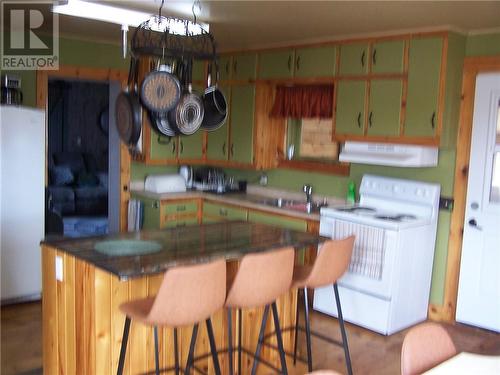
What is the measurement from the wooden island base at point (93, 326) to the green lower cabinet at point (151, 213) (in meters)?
2.43

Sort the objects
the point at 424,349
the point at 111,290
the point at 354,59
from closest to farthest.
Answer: the point at 424,349, the point at 111,290, the point at 354,59

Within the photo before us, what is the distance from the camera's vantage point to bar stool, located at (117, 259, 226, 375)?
94.0 inches

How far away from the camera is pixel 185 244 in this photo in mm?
3051

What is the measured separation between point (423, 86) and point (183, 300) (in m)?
2.68

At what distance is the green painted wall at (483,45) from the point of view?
409cm

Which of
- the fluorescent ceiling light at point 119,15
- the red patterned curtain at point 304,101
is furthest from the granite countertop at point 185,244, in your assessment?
the red patterned curtain at point 304,101

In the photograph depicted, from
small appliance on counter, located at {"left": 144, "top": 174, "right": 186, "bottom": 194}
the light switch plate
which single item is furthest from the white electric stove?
the light switch plate

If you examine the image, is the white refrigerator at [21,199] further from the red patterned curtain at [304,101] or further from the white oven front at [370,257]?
the white oven front at [370,257]

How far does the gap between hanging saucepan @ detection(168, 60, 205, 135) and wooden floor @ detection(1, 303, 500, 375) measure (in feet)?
5.62

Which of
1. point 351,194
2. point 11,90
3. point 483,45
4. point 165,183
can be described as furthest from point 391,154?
point 11,90

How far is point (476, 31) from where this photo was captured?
13.6ft

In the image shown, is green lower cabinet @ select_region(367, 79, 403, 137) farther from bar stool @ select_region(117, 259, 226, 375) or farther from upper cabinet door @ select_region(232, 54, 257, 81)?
bar stool @ select_region(117, 259, 226, 375)

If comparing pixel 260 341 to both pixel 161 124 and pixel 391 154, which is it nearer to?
pixel 161 124

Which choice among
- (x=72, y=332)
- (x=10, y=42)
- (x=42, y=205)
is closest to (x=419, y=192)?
(x=72, y=332)
